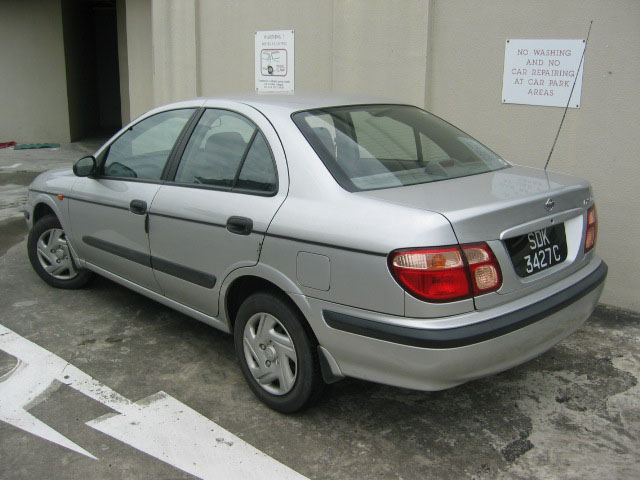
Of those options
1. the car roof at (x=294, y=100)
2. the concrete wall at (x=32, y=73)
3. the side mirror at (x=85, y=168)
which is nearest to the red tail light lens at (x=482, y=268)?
the car roof at (x=294, y=100)

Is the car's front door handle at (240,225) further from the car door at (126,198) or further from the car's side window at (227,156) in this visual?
the car door at (126,198)

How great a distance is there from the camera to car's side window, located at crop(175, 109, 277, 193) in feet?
11.8

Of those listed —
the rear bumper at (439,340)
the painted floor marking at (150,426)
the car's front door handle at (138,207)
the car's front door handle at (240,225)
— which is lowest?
the painted floor marking at (150,426)

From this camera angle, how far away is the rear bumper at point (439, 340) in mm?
2830

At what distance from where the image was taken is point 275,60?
7.55 m

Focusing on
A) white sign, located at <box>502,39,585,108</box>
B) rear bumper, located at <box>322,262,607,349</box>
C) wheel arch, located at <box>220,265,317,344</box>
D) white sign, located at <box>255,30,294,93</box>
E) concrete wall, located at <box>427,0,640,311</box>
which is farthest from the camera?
white sign, located at <box>255,30,294,93</box>

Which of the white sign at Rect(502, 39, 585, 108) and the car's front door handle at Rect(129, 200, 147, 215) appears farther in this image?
the white sign at Rect(502, 39, 585, 108)

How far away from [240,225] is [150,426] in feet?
3.65

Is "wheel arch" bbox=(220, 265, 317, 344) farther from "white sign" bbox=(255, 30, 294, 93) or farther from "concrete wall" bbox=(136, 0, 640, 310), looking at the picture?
"white sign" bbox=(255, 30, 294, 93)

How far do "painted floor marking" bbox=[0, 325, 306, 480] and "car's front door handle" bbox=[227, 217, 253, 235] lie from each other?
38.9 inches

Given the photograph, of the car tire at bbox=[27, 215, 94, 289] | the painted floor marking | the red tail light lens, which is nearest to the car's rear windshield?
the red tail light lens

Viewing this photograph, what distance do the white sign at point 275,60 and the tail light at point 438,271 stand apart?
15.8 ft

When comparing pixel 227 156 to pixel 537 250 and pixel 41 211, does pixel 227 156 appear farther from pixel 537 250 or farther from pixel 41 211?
pixel 41 211

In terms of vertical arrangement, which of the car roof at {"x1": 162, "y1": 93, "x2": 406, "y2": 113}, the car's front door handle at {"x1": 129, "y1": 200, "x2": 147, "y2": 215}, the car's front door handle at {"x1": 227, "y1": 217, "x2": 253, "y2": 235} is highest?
the car roof at {"x1": 162, "y1": 93, "x2": 406, "y2": 113}
